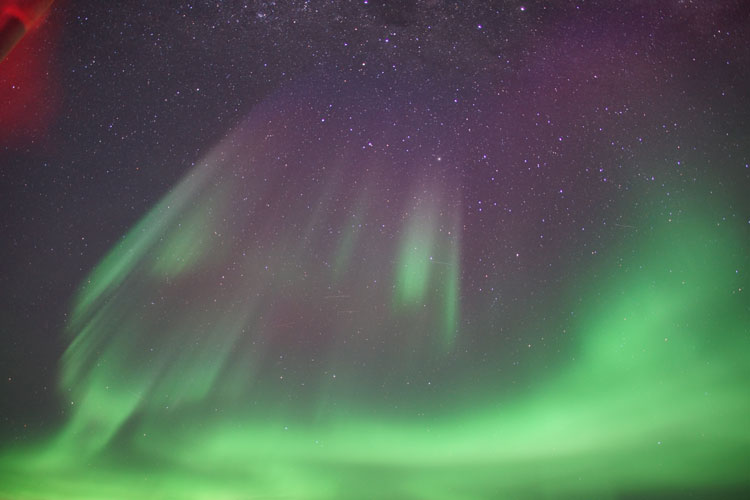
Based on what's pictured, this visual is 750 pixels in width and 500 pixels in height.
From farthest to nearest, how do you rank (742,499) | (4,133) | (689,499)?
1. (742,499)
2. (689,499)
3. (4,133)

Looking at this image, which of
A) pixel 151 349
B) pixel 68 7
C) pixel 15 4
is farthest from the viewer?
pixel 151 349

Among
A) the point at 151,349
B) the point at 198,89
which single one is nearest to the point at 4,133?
the point at 198,89

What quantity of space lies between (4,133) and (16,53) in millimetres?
678

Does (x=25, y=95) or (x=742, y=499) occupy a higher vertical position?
(x=25, y=95)

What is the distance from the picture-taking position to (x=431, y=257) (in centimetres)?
448

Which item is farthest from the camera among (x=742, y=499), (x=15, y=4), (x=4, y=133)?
(x=742, y=499)

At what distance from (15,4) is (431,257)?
333 cm

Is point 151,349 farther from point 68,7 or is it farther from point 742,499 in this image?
point 742,499

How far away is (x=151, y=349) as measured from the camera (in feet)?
14.7

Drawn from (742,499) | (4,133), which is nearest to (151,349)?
(4,133)

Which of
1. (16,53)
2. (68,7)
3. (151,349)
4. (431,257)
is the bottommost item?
(151,349)

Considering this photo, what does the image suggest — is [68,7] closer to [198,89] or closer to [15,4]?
[198,89]

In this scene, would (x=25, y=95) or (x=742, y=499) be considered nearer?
(x=25, y=95)

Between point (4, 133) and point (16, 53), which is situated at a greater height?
point (16, 53)
